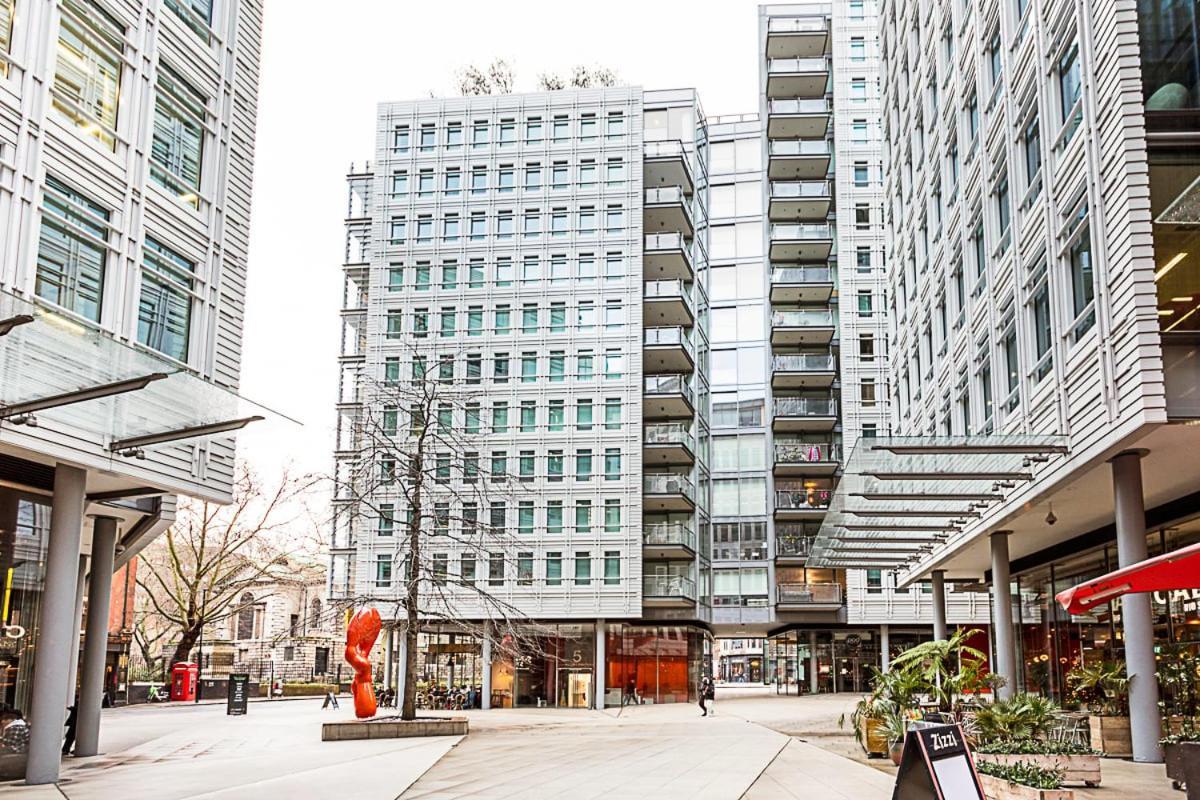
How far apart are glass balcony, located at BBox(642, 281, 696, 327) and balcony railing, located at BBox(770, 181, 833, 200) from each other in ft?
31.7

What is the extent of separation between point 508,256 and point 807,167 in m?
19.1

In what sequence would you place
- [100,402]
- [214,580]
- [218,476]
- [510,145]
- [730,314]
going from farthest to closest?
[730,314], [510,145], [214,580], [218,476], [100,402]

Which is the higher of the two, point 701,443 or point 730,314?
point 730,314

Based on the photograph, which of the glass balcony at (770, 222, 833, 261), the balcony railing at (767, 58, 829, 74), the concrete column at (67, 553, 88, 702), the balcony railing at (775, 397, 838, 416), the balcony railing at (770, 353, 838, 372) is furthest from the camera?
the balcony railing at (767, 58, 829, 74)

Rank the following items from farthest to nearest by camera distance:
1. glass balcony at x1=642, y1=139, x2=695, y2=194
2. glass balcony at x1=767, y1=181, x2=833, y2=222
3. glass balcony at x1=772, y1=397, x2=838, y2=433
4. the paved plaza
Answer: glass balcony at x1=767, y1=181, x2=833, y2=222
glass balcony at x1=772, y1=397, x2=838, y2=433
glass balcony at x1=642, y1=139, x2=695, y2=194
the paved plaza

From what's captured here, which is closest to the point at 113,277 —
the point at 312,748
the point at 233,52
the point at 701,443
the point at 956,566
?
the point at 233,52

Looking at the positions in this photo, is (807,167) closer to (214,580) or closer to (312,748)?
(214,580)

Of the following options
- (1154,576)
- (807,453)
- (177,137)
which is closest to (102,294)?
(177,137)

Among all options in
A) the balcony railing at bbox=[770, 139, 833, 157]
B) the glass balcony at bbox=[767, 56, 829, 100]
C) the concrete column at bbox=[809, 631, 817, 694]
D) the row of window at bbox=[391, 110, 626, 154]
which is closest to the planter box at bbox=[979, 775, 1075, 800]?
the row of window at bbox=[391, 110, 626, 154]

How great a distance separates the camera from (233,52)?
23.7 meters

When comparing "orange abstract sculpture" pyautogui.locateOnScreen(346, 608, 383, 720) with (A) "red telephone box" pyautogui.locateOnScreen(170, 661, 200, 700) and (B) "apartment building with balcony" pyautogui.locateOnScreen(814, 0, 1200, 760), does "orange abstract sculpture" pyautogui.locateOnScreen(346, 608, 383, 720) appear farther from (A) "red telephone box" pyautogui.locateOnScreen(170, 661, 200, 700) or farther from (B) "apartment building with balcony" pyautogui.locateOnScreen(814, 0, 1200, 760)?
(A) "red telephone box" pyautogui.locateOnScreen(170, 661, 200, 700)

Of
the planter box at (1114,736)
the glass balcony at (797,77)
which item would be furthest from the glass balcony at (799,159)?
the planter box at (1114,736)

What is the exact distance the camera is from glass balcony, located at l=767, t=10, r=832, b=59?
219 ft

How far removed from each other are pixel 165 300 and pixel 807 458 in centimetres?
4608
